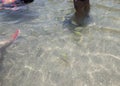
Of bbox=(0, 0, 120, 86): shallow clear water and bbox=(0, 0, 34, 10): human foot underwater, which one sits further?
bbox=(0, 0, 34, 10): human foot underwater

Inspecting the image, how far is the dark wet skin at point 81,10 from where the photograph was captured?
18.5 ft

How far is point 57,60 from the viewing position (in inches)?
176

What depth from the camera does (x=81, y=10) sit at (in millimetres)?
5789

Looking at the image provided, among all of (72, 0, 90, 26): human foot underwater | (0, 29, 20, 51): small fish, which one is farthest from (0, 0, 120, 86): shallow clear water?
(72, 0, 90, 26): human foot underwater

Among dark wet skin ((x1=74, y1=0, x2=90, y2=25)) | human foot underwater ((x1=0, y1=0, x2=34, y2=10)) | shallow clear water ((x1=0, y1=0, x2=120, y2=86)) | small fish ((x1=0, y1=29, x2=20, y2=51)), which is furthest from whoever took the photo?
human foot underwater ((x1=0, y1=0, x2=34, y2=10))

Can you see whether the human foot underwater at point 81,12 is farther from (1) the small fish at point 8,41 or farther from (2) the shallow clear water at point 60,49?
(1) the small fish at point 8,41

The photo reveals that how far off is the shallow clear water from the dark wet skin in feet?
0.84

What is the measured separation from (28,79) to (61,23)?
6.99 feet

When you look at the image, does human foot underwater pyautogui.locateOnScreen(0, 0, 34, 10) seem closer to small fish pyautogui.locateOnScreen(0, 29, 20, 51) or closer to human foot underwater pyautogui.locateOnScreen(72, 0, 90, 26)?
small fish pyautogui.locateOnScreen(0, 29, 20, 51)

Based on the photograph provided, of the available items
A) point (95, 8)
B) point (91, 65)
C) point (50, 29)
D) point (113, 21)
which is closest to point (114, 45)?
point (91, 65)

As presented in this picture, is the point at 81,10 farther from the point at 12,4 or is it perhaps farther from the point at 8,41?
the point at 12,4

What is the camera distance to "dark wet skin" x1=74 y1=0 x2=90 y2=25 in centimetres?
565

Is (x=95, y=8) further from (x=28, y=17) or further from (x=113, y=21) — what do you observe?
(x=28, y=17)

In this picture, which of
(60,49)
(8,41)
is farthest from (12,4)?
(60,49)
